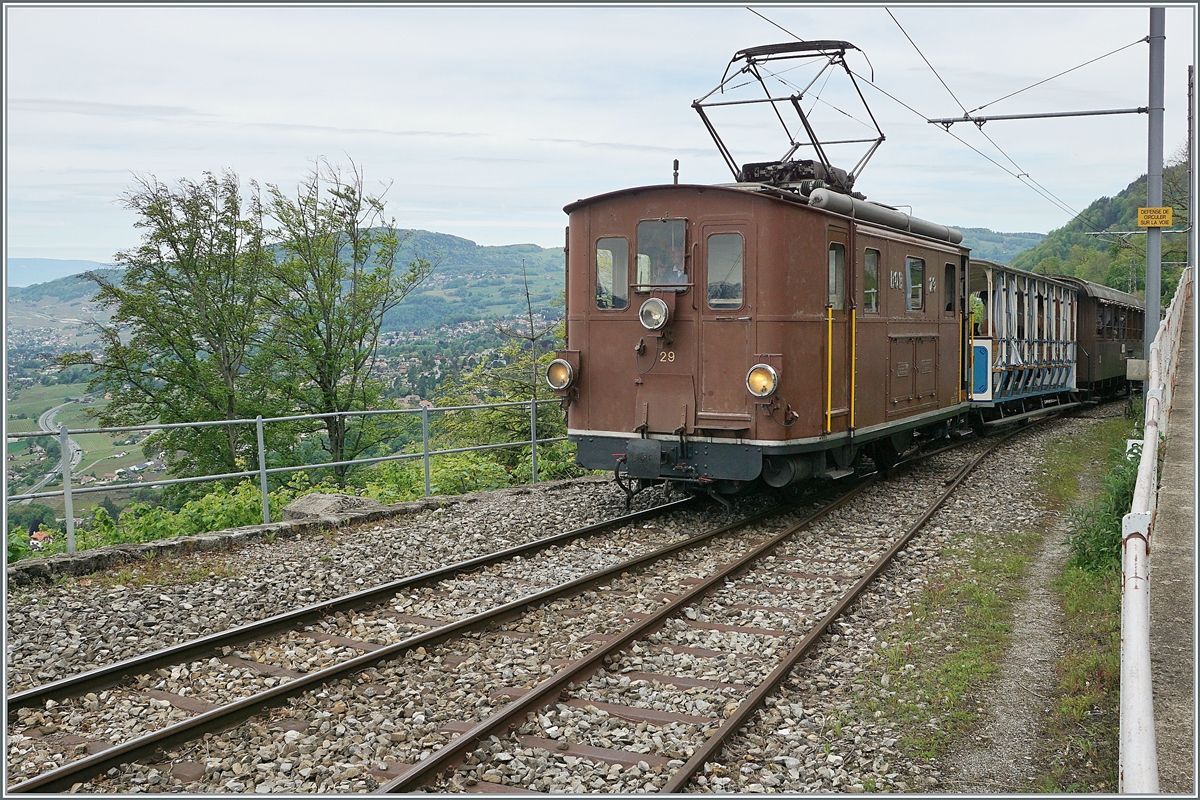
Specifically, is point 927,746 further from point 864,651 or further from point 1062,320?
point 1062,320

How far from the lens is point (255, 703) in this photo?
5238mm

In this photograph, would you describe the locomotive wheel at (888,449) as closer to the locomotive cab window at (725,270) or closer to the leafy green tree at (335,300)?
the locomotive cab window at (725,270)

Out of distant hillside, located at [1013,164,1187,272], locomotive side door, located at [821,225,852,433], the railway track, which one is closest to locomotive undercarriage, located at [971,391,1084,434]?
locomotive side door, located at [821,225,852,433]

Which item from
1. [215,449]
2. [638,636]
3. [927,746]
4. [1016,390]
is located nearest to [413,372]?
[215,449]

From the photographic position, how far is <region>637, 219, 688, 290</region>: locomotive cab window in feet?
32.8

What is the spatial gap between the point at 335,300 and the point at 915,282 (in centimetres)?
1843

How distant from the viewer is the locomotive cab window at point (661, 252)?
32.8 feet

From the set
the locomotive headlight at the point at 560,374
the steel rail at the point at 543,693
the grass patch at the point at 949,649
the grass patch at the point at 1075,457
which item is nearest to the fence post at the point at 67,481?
the locomotive headlight at the point at 560,374

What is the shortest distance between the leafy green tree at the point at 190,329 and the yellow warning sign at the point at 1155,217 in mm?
20237

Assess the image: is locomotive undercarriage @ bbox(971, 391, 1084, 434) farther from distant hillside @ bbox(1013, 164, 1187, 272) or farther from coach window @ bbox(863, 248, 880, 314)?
distant hillside @ bbox(1013, 164, 1187, 272)

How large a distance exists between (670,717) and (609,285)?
6.07 meters

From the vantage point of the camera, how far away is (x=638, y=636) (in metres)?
6.57

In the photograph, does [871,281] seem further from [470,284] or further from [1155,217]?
[470,284]

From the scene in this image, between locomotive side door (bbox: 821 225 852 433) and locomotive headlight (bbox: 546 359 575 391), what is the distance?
9.35ft
